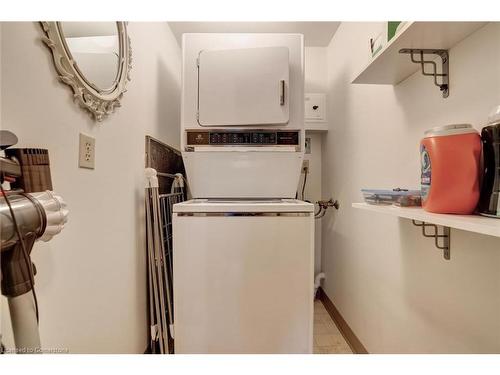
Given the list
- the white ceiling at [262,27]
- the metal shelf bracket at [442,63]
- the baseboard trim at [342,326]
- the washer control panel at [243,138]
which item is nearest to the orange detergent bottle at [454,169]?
the metal shelf bracket at [442,63]

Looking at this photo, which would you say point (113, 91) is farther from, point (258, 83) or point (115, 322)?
point (115, 322)

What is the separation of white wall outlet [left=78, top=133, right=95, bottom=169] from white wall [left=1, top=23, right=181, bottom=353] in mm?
25

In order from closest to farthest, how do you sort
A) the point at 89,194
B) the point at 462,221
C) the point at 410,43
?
the point at 462,221 → the point at 410,43 → the point at 89,194

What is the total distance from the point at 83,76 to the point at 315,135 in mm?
2114

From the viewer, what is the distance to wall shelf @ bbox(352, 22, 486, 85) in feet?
2.65

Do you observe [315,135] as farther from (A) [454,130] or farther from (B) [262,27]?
(A) [454,130]

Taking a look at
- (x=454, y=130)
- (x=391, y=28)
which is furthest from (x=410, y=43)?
(x=454, y=130)

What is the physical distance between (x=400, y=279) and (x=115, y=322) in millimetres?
1520

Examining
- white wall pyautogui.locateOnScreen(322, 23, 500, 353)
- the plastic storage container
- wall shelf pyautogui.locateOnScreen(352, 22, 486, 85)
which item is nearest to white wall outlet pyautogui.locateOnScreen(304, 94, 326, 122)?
white wall pyautogui.locateOnScreen(322, 23, 500, 353)

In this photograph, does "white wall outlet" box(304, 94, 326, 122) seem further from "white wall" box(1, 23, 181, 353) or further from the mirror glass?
the mirror glass

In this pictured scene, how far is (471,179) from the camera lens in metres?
0.69

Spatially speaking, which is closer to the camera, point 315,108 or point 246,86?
point 246,86

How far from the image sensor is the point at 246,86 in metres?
1.60
